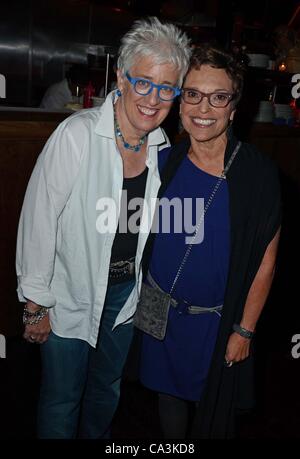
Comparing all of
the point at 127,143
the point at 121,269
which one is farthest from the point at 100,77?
the point at 121,269

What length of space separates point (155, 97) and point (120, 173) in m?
0.28

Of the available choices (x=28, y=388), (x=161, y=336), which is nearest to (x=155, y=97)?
(x=161, y=336)

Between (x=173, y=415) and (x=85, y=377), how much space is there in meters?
0.43

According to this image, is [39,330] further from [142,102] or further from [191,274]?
[142,102]

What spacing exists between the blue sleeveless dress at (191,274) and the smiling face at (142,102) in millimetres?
230

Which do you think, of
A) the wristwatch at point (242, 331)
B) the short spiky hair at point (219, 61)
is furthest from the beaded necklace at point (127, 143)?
the wristwatch at point (242, 331)

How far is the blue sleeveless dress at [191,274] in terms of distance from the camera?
1719mm

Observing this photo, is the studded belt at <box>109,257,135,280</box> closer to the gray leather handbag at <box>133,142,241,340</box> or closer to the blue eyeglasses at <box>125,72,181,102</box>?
the gray leather handbag at <box>133,142,241,340</box>

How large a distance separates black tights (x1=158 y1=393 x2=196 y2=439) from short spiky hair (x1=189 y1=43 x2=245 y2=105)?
4.11ft

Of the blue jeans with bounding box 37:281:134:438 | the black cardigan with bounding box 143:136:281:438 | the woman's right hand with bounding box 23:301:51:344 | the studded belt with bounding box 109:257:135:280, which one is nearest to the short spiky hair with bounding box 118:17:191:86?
the black cardigan with bounding box 143:136:281:438

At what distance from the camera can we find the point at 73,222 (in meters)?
1.61

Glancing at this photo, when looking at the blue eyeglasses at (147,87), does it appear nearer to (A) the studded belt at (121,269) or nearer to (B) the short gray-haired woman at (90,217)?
(B) the short gray-haired woman at (90,217)

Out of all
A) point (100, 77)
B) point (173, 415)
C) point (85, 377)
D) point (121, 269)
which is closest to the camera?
point (121, 269)

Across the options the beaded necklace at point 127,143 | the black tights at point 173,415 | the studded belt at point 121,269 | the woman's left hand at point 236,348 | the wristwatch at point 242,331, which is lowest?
the black tights at point 173,415
